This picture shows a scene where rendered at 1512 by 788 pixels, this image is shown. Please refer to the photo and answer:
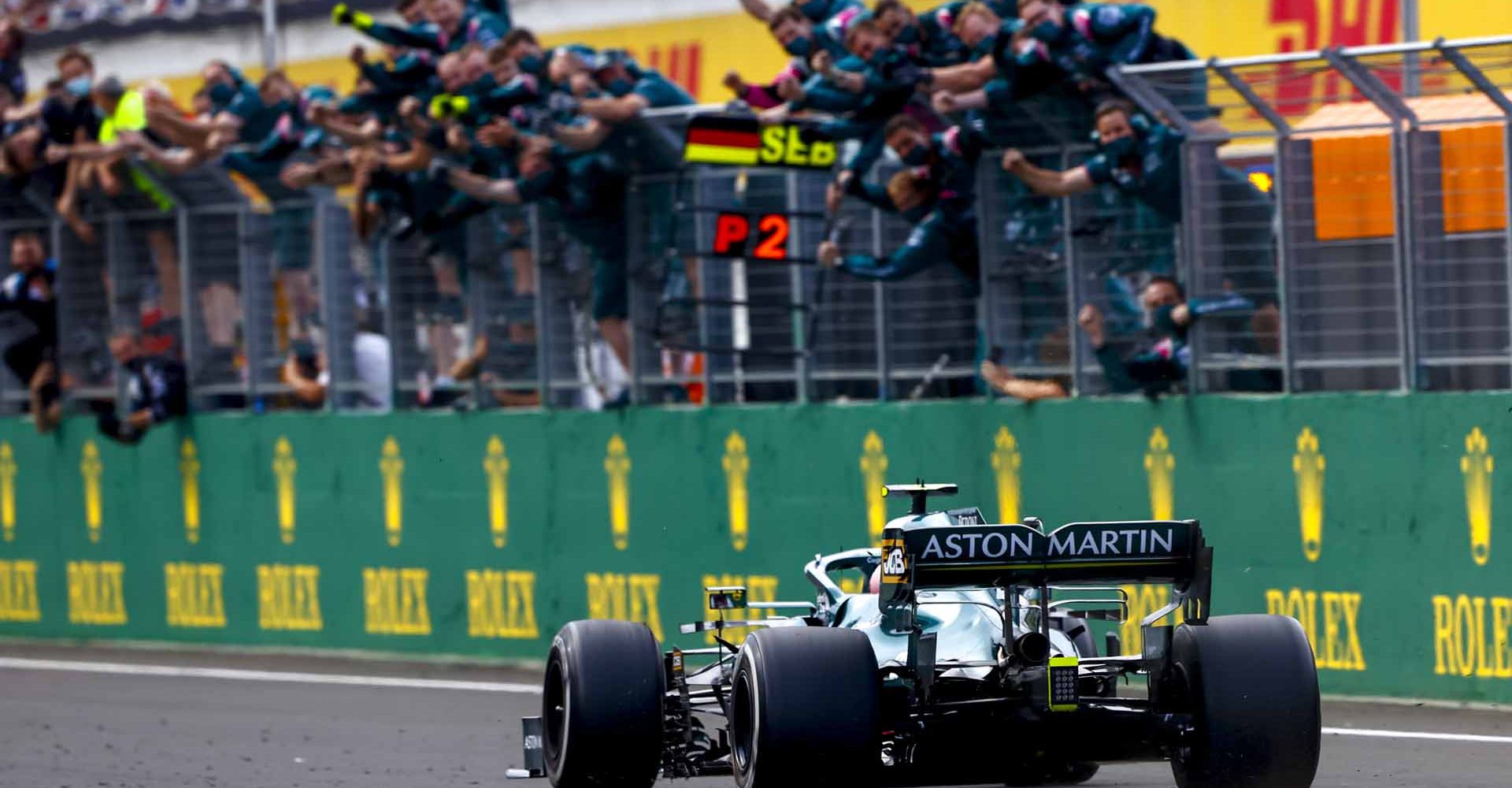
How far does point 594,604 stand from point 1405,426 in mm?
5561

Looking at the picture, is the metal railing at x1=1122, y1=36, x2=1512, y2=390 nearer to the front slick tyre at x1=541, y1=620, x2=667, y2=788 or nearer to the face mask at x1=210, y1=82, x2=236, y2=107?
the front slick tyre at x1=541, y1=620, x2=667, y2=788

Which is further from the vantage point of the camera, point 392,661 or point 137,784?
point 392,661

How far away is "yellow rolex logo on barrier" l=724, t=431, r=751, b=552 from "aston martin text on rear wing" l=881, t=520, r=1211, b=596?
7447 mm

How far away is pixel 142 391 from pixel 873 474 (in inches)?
249

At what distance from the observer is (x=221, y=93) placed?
60.1 ft

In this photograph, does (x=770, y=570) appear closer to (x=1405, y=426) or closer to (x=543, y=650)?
(x=543, y=650)

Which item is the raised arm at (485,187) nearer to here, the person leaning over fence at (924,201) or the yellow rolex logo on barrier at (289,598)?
the person leaning over fence at (924,201)

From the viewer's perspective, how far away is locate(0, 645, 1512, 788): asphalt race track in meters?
11.2

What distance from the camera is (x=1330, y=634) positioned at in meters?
13.6

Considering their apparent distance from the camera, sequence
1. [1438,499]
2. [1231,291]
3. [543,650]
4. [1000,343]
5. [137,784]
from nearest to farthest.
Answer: [137,784] → [1438,499] → [1231,291] → [1000,343] → [543,650]

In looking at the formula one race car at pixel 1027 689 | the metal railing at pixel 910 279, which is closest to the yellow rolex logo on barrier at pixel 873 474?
the metal railing at pixel 910 279

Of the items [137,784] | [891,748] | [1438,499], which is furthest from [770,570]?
[891,748]

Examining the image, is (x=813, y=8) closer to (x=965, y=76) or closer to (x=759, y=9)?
(x=759, y=9)

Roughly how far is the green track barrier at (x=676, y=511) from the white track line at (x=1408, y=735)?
86 centimetres
